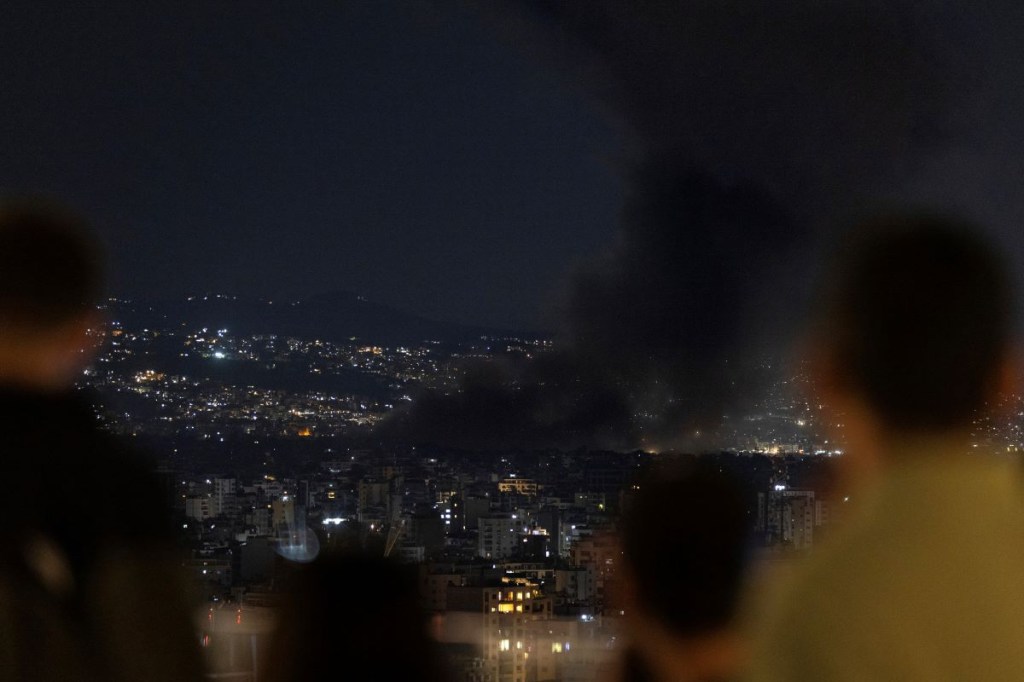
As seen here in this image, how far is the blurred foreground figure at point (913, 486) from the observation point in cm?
79

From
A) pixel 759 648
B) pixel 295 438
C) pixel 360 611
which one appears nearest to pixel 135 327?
pixel 295 438

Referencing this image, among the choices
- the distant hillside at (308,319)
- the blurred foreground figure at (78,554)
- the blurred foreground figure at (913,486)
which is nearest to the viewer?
the blurred foreground figure at (913,486)

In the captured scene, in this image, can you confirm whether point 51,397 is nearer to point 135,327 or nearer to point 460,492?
point 135,327

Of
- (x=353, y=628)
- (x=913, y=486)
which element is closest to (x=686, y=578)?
(x=353, y=628)

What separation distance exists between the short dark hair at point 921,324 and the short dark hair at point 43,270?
897mm

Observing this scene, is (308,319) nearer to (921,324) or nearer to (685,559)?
(685,559)

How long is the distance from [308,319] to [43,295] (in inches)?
309

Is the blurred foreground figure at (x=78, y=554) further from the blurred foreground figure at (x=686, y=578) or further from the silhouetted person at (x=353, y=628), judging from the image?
the blurred foreground figure at (x=686, y=578)

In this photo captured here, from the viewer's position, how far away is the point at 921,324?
87 cm

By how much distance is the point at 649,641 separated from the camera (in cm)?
142

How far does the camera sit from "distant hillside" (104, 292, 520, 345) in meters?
7.39

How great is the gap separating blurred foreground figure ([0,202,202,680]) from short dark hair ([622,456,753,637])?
494 millimetres

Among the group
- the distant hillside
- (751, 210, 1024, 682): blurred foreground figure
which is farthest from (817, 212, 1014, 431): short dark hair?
the distant hillside

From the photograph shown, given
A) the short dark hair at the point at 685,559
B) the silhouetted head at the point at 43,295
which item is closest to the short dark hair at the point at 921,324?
the short dark hair at the point at 685,559
